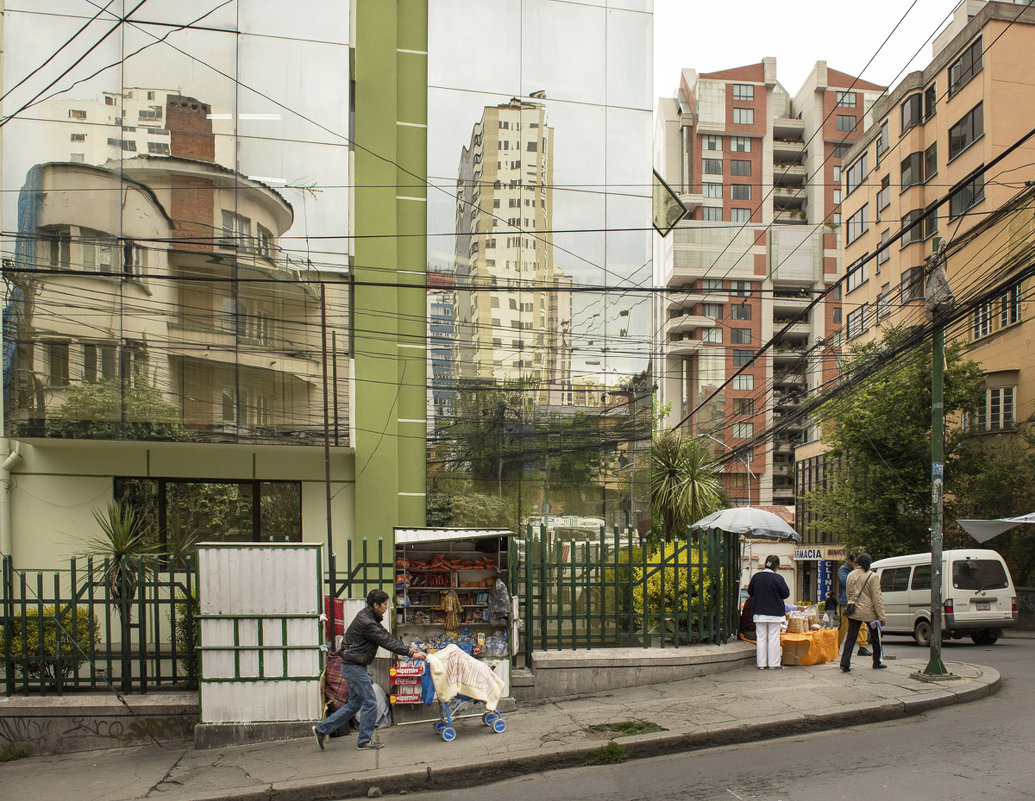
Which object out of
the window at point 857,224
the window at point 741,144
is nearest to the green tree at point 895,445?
the window at point 857,224

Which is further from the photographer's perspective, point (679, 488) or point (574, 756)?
point (679, 488)

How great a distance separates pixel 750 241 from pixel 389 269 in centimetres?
6619

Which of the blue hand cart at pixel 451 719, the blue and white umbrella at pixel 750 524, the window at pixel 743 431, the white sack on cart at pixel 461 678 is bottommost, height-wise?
the blue hand cart at pixel 451 719

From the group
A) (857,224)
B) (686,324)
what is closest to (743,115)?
(686,324)

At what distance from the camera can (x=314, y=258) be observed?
15.1 m

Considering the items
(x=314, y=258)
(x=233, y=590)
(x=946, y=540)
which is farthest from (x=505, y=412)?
(x=946, y=540)

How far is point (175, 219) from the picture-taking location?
1423 cm

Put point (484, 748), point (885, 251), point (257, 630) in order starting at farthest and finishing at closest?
point (885, 251) → point (257, 630) → point (484, 748)

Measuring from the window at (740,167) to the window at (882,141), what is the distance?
120 feet

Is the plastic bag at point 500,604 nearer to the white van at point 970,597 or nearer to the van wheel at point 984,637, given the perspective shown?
the white van at point 970,597

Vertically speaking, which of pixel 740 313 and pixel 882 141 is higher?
pixel 882 141

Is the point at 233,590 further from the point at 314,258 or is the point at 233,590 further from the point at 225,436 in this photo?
the point at 314,258

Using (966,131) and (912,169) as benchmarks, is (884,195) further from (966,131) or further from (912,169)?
(966,131)

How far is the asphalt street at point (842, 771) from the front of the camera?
21.8 ft
